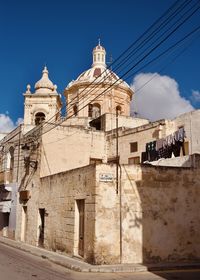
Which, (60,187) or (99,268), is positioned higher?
(60,187)

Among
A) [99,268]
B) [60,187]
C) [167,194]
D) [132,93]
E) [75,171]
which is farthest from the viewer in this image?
[132,93]

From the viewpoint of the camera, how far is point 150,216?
1427cm

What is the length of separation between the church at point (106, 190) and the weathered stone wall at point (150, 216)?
4 centimetres

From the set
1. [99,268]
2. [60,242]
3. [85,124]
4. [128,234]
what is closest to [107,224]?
[128,234]

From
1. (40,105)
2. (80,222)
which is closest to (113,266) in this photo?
Result: (80,222)

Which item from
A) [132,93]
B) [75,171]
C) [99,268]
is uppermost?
[132,93]

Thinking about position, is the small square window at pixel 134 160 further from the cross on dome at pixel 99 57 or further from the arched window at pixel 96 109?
the cross on dome at pixel 99 57

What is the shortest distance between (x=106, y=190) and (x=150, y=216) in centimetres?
196

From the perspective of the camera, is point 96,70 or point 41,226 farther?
point 96,70

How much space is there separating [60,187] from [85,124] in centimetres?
1470

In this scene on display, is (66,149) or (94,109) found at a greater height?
(94,109)

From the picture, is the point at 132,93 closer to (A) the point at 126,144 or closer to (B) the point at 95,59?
(B) the point at 95,59

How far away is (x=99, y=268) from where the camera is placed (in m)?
12.4

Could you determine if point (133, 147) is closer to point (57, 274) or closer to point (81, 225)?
point (81, 225)
